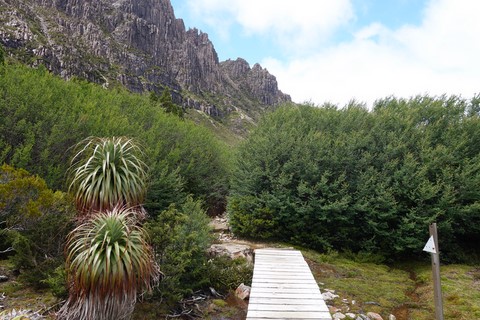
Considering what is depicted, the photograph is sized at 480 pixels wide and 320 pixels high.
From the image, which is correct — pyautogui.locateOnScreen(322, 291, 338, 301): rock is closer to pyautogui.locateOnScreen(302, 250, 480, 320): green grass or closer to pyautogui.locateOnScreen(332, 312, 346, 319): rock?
pyautogui.locateOnScreen(302, 250, 480, 320): green grass

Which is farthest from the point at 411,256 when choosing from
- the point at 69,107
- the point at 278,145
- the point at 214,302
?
the point at 69,107

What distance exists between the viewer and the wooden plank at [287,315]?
15.2 ft

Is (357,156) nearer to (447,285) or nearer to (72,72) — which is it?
(447,285)

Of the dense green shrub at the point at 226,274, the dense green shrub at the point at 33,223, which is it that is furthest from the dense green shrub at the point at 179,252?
the dense green shrub at the point at 33,223

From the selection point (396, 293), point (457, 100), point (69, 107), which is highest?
point (457, 100)

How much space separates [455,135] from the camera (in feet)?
33.8

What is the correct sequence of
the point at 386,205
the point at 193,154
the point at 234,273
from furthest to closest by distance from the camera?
the point at 193,154 < the point at 386,205 < the point at 234,273

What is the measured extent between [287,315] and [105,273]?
2.79 meters

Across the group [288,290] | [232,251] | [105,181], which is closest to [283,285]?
[288,290]

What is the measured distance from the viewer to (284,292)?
5.54 meters

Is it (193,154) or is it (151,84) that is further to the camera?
A: (151,84)

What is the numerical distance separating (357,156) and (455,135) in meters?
3.39

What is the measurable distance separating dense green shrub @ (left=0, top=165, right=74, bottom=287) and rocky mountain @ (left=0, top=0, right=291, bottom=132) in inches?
1808

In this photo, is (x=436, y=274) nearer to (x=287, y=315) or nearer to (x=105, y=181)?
(x=287, y=315)
